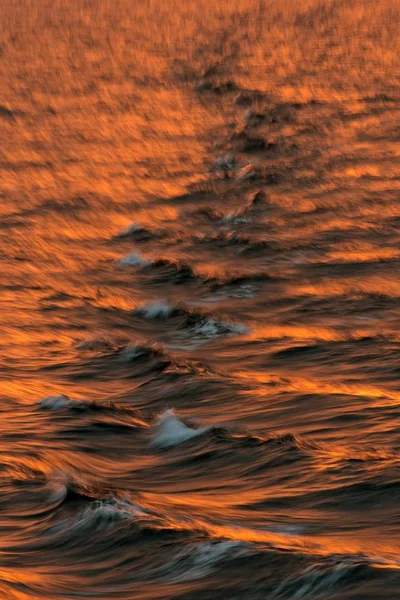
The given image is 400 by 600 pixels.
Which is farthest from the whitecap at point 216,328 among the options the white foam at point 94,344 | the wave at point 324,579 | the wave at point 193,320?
the wave at point 324,579

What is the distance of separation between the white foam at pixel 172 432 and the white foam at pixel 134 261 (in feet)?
29.9

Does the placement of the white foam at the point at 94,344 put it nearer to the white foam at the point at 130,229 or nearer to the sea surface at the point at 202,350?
the sea surface at the point at 202,350

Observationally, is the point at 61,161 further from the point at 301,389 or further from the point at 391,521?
the point at 391,521

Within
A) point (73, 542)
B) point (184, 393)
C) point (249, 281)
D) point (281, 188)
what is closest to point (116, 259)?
point (249, 281)

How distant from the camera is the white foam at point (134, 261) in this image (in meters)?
24.0

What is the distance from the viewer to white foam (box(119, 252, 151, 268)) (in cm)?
2405

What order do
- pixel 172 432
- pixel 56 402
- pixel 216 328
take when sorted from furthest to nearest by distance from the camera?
pixel 216 328 < pixel 56 402 < pixel 172 432

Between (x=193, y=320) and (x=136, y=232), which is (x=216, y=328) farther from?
(x=136, y=232)

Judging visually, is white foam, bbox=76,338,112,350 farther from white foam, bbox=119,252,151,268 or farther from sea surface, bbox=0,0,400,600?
white foam, bbox=119,252,151,268

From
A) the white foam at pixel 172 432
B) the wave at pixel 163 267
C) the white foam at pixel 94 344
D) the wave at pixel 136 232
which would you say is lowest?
the white foam at pixel 172 432

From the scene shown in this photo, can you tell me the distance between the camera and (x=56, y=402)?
52.8 feet

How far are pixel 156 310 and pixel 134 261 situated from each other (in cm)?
388

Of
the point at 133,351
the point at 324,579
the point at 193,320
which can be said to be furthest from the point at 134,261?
the point at 324,579

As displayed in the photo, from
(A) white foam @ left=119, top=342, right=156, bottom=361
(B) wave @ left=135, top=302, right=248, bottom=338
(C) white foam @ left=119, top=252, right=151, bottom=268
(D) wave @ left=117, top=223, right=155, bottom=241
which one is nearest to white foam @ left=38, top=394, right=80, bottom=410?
(A) white foam @ left=119, top=342, right=156, bottom=361
